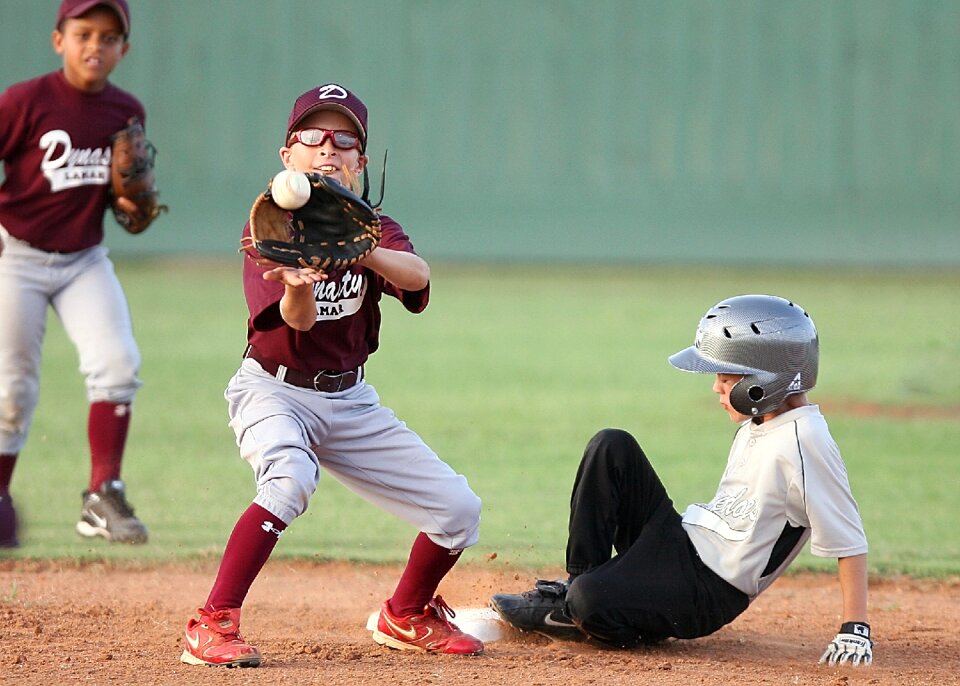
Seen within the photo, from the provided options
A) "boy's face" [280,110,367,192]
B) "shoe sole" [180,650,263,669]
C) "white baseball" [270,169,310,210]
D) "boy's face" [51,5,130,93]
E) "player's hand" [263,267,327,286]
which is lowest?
"shoe sole" [180,650,263,669]

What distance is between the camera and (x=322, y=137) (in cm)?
364

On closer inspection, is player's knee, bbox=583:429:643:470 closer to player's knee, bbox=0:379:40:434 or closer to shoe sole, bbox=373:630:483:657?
shoe sole, bbox=373:630:483:657

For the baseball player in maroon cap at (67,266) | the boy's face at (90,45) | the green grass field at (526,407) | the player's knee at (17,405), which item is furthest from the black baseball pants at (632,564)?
the boy's face at (90,45)

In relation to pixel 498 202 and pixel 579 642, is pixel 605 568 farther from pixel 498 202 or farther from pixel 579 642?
pixel 498 202

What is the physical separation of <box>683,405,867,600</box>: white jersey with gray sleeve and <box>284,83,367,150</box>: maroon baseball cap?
4.33 feet

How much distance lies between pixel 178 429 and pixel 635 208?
8904 mm

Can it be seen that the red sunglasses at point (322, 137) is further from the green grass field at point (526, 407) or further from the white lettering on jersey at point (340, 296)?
the green grass field at point (526, 407)

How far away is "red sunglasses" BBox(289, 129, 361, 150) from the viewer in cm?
364

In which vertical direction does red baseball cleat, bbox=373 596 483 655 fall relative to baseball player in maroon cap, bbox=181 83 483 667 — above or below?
below

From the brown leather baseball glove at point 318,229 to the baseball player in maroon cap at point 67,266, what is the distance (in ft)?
7.22

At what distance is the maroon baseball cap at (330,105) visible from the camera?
3.63 m

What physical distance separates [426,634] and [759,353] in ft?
3.83

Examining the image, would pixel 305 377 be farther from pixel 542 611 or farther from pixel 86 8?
pixel 86 8

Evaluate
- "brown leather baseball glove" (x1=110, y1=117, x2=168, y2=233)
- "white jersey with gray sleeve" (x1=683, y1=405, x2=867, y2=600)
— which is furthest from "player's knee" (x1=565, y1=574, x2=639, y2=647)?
"brown leather baseball glove" (x1=110, y1=117, x2=168, y2=233)
